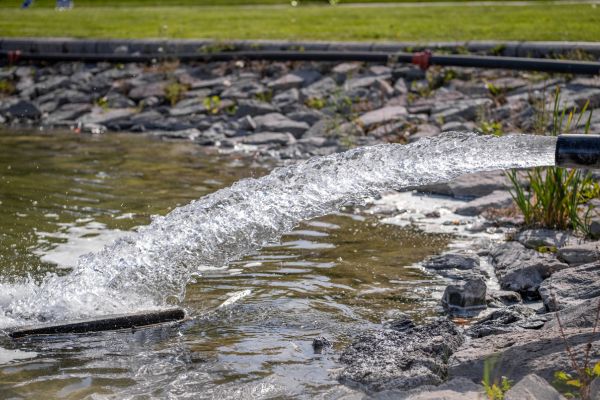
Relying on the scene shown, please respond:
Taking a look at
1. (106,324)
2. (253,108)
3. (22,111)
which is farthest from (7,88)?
(106,324)

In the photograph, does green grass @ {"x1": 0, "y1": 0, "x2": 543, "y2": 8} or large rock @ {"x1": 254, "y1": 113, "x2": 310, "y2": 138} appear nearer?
large rock @ {"x1": 254, "y1": 113, "x2": 310, "y2": 138}

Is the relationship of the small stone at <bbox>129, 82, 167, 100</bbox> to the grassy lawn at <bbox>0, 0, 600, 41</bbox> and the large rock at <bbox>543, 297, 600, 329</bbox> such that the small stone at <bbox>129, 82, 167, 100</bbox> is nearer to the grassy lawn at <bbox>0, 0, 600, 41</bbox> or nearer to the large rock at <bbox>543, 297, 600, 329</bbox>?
the grassy lawn at <bbox>0, 0, 600, 41</bbox>

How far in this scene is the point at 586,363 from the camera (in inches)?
157

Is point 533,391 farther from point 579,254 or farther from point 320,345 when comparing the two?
point 579,254

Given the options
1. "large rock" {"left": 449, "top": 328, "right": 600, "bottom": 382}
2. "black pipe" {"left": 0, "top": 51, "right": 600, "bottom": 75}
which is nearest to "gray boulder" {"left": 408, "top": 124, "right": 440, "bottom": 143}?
"black pipe" {"left": 0, "top": 51, "right": 600, "bottom": 75}

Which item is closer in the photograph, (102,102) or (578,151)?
(578,151)

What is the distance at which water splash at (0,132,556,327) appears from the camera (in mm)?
5910

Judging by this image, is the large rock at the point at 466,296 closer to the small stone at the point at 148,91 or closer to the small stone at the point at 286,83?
the small stone at the point at 286,83

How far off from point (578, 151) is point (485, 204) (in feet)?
11.8

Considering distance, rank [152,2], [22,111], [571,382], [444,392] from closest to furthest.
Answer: [571,382] < [444,392] < [22,111] < [152,2]

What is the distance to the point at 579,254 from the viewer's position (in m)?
6.54

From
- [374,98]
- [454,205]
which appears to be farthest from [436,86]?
[454,205]

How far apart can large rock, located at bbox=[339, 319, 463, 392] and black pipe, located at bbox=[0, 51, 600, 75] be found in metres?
6.18

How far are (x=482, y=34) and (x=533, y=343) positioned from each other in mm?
10021
